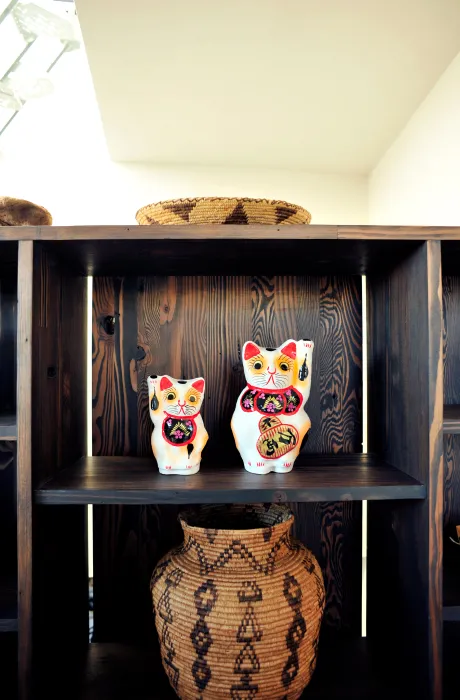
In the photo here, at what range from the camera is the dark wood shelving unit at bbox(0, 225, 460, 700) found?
43.6 inches

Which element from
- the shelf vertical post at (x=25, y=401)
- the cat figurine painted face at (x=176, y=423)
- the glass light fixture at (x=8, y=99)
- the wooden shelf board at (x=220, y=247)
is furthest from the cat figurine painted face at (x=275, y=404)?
the glass light fixture at (x=8, y=99)

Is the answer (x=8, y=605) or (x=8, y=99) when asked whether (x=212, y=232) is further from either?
(x=8, y=99)

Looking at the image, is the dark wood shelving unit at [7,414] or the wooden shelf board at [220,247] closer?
the wooden shelf board at [220,247]

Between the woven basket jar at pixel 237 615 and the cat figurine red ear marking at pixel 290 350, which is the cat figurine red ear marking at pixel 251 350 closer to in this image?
the cat figurine red ear marking at pixel 290 350

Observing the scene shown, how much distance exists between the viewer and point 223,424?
1.52m

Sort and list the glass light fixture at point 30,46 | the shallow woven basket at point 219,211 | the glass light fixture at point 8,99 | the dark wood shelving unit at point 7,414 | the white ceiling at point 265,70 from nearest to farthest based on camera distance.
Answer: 1. the shallow woven basket at point 219,211
2. the dark wood shelving unit at point 7,414
3. the white ceiling at point 265,70
4. the glass light fixture at point 30,46
5. the glass light fixture at point 8,99

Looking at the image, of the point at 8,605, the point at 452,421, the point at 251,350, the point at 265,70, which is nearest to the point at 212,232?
the point at 251,350

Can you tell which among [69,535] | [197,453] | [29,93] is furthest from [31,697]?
[29,93]

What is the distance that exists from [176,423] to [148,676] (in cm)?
71

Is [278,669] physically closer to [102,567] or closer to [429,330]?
[102,567]

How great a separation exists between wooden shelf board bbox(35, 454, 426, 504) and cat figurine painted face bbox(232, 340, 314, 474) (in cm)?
5

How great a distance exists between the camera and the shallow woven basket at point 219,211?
1199 millimetres

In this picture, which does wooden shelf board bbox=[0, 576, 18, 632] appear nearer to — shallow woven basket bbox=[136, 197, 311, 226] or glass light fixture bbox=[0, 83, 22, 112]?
shallow woven basket bbox=[136, 197, 311, 226]

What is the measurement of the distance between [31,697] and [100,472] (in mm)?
481
